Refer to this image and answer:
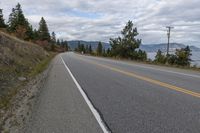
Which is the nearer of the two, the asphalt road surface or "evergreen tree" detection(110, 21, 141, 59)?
the asphalt road surface

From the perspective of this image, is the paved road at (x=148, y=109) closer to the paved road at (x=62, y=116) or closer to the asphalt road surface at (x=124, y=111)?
the asphalt road surface at (x=124, y=111)

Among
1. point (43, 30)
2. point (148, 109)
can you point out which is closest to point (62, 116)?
point (148, 109)

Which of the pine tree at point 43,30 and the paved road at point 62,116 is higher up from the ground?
the pine tree at point 43,30

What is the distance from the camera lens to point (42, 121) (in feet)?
23.4

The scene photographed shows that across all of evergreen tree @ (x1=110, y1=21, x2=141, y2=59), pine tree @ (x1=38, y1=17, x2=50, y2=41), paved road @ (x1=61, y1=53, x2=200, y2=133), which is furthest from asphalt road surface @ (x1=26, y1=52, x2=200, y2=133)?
pine tree @ (x1=38, y1=17, x2=50, y2=41)

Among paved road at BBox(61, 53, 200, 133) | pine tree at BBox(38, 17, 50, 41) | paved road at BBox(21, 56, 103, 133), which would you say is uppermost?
pine tree at BBox(38, 17, 50, 41)

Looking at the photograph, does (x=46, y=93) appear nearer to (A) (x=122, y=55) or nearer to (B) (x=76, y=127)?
(B) (x=76, y=127)

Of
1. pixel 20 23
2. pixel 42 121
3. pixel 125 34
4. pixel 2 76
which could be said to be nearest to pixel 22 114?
pixel 42 121

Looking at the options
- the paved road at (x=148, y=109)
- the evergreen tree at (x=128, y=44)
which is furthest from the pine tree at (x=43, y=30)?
the paved road at (x=148, y=109)

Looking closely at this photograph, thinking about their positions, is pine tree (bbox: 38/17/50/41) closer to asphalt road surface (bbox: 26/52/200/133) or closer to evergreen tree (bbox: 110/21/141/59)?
evergreen tree (bbox: 110/21/141/59)

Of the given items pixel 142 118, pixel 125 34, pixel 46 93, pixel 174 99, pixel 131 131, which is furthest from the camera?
pixel 125 34

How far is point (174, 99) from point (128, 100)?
136 centimetres

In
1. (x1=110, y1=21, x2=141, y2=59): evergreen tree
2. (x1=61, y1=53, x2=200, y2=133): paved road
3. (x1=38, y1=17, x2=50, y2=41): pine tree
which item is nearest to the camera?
(x1=61, y1=53, x2=200, y2=133): paved road

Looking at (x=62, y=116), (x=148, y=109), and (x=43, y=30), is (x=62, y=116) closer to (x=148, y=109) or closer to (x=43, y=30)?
(x=148, y=109)
